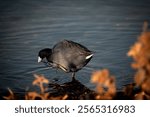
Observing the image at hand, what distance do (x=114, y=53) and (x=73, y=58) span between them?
1184 mm

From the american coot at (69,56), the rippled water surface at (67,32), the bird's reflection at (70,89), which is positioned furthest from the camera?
the rippled water surface at (67,32)

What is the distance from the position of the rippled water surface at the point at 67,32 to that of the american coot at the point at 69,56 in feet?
0.54

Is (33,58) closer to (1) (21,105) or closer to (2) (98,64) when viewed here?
(2) (98,64)

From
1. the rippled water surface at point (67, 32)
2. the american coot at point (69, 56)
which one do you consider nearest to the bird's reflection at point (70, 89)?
the rippled water surface at point (67, 32)

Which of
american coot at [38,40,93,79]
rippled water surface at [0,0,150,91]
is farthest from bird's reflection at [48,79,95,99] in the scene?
american coot at [38,40,93,79]

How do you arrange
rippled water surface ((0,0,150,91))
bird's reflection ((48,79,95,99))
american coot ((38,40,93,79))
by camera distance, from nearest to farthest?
1. bird's reflection ((48,79,95,99))
2. american coot ((38,40,93,79))
3. rippled water surface ((0,0,150,91))

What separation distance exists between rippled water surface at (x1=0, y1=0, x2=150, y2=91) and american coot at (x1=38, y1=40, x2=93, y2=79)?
0.16 metres

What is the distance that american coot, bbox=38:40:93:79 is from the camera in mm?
6141

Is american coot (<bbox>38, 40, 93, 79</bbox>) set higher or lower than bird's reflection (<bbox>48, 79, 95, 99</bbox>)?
higher

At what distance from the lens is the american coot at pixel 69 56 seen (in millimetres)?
6141

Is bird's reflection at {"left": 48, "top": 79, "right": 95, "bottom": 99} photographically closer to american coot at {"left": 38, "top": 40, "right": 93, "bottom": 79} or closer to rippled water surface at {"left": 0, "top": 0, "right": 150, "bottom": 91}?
rippled water surface at {"left": 0, "top": 0, "right": 150, "bottom": 91}

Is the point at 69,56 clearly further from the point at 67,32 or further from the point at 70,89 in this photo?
the point at 67,32

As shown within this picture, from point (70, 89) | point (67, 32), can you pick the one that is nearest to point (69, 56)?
point (70, 89)

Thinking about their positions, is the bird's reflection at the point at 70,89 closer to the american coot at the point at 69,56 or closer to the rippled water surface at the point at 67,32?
the rippled water surface at the point at 67,32
